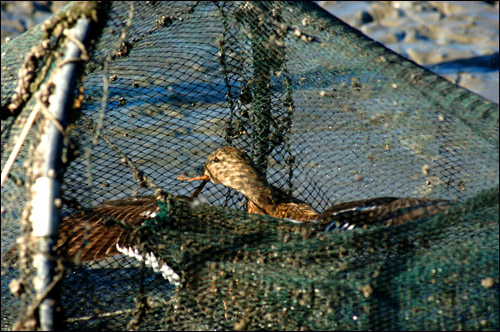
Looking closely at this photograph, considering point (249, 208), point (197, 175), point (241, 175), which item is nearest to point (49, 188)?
point (241, 175)

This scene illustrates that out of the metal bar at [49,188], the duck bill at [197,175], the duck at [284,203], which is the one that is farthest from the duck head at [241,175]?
the metal bar at [49,188]

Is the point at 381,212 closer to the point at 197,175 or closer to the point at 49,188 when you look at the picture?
the point at 49,188

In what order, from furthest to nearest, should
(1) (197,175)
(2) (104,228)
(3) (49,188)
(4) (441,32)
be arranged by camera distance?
(4) (441,32), (1) (197,175), (2) (104,228), (3) (49,188)

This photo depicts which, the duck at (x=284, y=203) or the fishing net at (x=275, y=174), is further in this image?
the duck at (x=284, y=203)

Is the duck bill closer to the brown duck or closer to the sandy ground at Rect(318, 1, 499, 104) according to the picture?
the brown duck

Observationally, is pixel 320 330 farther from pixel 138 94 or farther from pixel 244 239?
pixel 138 94

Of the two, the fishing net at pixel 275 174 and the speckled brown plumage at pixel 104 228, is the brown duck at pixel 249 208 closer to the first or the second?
the speckled brown plumage at pixel 104 228
